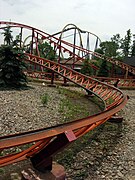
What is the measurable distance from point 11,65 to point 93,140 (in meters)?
7.40

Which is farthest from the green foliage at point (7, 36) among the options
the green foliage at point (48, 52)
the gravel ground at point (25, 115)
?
the green foliage at point (48, 52)

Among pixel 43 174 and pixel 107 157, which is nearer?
pixel 43 174

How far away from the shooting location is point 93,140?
5789 mm

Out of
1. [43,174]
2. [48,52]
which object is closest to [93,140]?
[43,174]

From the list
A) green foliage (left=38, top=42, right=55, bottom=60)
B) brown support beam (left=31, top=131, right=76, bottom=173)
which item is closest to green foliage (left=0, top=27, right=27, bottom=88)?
brown support beam (left=31, top=131, right=76, bottom=173)

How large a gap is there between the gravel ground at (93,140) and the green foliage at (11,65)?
3181mm

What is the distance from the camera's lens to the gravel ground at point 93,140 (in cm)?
416

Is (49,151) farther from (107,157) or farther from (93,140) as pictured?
(93,140)

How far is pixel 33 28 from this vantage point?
2162cm

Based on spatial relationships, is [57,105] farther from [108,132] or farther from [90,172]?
[90,172]

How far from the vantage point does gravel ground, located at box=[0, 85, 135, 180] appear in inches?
164

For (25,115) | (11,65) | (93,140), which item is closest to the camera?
(93,140)

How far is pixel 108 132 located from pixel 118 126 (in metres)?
0.76

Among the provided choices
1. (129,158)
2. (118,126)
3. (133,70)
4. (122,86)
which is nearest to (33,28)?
(122,86)
